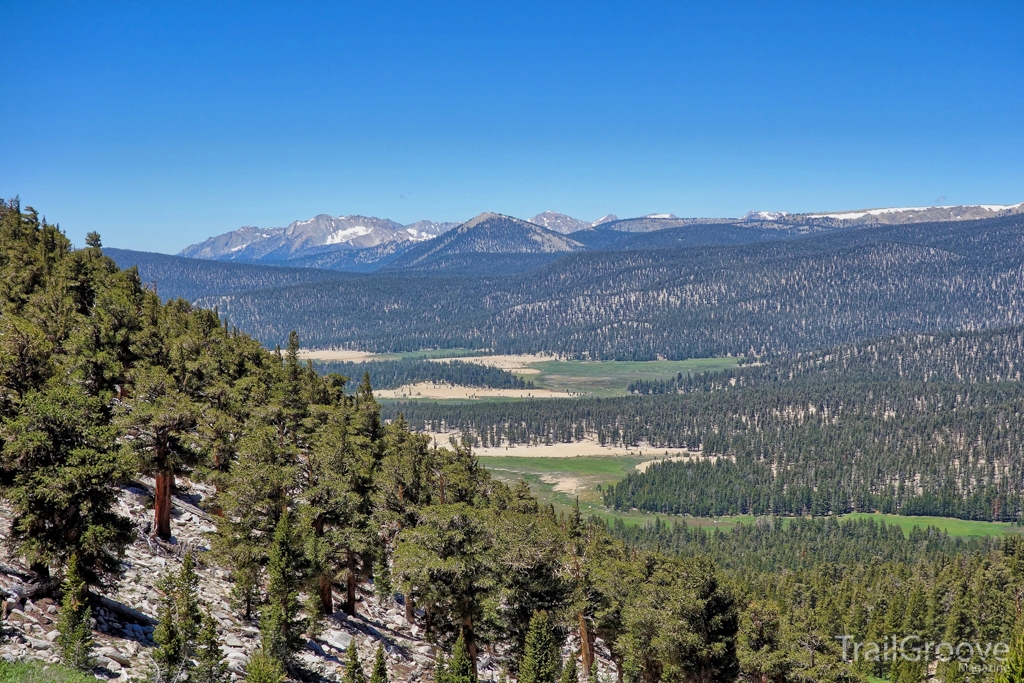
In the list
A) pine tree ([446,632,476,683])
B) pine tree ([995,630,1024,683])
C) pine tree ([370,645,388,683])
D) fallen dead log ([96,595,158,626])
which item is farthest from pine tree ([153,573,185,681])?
pine tree ([995,630,1024,683])

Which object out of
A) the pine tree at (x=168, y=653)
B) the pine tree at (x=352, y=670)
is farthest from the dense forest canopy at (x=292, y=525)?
the pine tree at (x=352, y=670)

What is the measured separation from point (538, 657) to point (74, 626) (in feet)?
76.1

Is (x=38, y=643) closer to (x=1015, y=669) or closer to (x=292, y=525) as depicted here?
(x=292, y=525)

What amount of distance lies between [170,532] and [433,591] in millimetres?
19757

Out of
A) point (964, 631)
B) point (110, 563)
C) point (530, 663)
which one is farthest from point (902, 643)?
point (110, 563)

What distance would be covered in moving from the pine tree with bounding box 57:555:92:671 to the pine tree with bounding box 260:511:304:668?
8111 mm

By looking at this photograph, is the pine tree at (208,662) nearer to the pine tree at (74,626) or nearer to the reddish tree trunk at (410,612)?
the pine tree at (74,626)

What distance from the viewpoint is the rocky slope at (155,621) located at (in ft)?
107

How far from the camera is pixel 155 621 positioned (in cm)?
3891

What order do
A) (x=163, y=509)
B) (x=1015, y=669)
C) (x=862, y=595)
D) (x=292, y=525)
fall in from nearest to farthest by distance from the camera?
(x=1015, y=669) < (x=292, y=525) < (x=163, y=509) < (x=862, y=595)

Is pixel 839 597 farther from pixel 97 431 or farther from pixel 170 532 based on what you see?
pixel 97 431

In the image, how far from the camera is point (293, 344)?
107438 millimetres

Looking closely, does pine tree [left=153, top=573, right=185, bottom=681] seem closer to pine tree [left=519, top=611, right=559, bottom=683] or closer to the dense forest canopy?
the dense forest canopy

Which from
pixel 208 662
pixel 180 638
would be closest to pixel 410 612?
pixel 208 662
